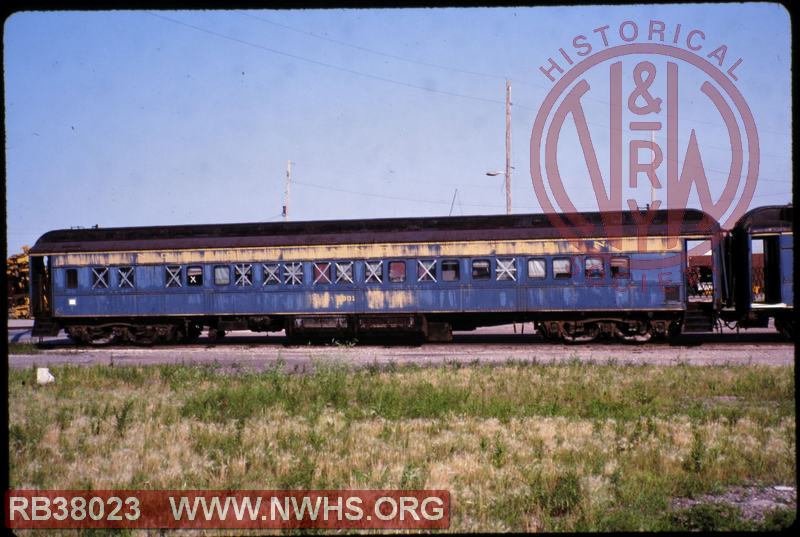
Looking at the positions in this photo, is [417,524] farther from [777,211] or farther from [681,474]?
[777,211]

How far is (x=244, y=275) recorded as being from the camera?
71.1 feet

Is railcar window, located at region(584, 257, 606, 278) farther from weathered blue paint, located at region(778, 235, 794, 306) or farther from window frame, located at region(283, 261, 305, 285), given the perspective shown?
window frame, located at region(283, 261, 305, 285)

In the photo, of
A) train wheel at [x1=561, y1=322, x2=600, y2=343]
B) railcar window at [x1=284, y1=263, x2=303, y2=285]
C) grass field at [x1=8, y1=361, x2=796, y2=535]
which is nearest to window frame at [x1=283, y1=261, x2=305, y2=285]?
railcar window at [x1=284, y1=263, x2=303, y2=285]

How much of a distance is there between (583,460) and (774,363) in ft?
34.5

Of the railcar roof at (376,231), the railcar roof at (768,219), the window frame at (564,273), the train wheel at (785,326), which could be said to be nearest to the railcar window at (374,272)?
the railcar roof at (376,231)

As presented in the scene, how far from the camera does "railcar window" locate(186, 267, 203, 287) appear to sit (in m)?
21.9

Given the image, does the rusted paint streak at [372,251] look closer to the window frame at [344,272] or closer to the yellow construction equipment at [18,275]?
the window frame at [344,272]

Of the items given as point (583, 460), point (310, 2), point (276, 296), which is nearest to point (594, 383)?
point (583, 460)

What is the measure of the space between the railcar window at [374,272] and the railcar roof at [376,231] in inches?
32.2

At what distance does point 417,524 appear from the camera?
569 centimetres

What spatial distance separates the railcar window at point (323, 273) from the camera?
21.2 metres

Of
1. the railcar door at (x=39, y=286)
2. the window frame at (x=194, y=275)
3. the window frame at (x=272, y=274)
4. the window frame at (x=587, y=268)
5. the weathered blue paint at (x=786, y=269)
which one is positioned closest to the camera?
the weathered blue paint at (x=786, y=269)

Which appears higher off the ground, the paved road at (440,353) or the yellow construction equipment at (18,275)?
the yellow construction equipment at (18,275)

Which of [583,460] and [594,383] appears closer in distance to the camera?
[583,460]
